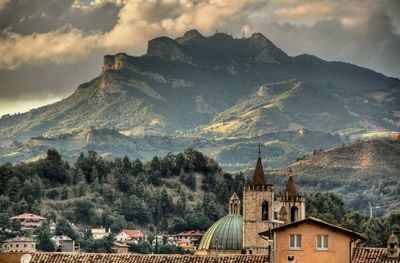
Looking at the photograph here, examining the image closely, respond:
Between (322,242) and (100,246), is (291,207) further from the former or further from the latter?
(100,246)

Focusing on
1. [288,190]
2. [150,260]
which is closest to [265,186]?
[288,190]

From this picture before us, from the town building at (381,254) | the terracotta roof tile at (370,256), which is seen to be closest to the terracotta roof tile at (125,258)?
the terracotta roof tile at (370,256)

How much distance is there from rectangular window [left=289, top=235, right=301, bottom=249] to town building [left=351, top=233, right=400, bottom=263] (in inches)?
98.1

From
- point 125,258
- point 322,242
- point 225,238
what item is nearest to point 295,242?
point 322,242

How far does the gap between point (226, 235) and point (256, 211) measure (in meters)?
4.14

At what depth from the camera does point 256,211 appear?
392ft

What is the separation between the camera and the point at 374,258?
65.2m

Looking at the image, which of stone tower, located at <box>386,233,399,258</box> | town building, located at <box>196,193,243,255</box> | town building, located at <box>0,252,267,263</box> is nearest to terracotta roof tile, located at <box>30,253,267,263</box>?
town building, located at <box>0,252,267,263</box>

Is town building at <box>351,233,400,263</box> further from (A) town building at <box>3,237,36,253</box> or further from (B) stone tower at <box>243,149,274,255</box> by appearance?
(A) town building at <box>3,237,36,253</box>

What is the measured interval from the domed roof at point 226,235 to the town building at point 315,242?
5270 cm

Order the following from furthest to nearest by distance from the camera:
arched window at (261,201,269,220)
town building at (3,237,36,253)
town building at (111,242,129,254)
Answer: town building at (111,242,129,254)
town building at (3,237,36,253)
arched window at (261,201,269,220)

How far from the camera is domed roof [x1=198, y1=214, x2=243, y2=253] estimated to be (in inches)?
4751

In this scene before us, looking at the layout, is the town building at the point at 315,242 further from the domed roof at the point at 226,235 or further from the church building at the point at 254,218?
the domed roof at the point at 226,235

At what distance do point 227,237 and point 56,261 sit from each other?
5082cm
